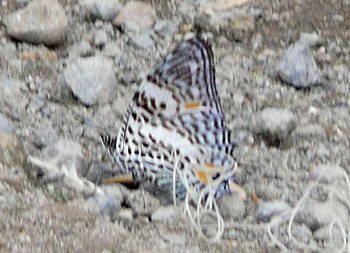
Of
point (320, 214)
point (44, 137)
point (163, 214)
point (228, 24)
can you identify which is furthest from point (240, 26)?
point (163, 214)

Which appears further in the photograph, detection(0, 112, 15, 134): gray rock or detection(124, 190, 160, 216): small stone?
detection(0, 112, 15, 134): gray rock

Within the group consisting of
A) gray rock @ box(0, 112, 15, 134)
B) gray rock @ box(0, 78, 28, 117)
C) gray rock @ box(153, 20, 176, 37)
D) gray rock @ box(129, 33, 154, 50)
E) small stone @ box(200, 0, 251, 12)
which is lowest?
gray rock @ box(0, 112, 15, 134)

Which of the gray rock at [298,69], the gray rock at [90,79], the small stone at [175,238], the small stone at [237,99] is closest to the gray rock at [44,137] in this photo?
the gray rock at [90,79]

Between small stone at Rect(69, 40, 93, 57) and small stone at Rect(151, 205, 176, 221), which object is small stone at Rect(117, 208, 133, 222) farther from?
small stone at Rect(69, 40, 93, 57)

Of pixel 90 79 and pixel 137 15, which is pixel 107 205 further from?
pixel 137 15

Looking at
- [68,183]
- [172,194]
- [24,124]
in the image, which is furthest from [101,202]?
[24,124]

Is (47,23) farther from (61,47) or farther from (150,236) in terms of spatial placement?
(150,236)

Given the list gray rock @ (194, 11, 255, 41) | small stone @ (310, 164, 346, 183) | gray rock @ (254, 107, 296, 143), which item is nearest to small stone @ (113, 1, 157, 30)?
gray rock @ (194, 11, 255, 41)
